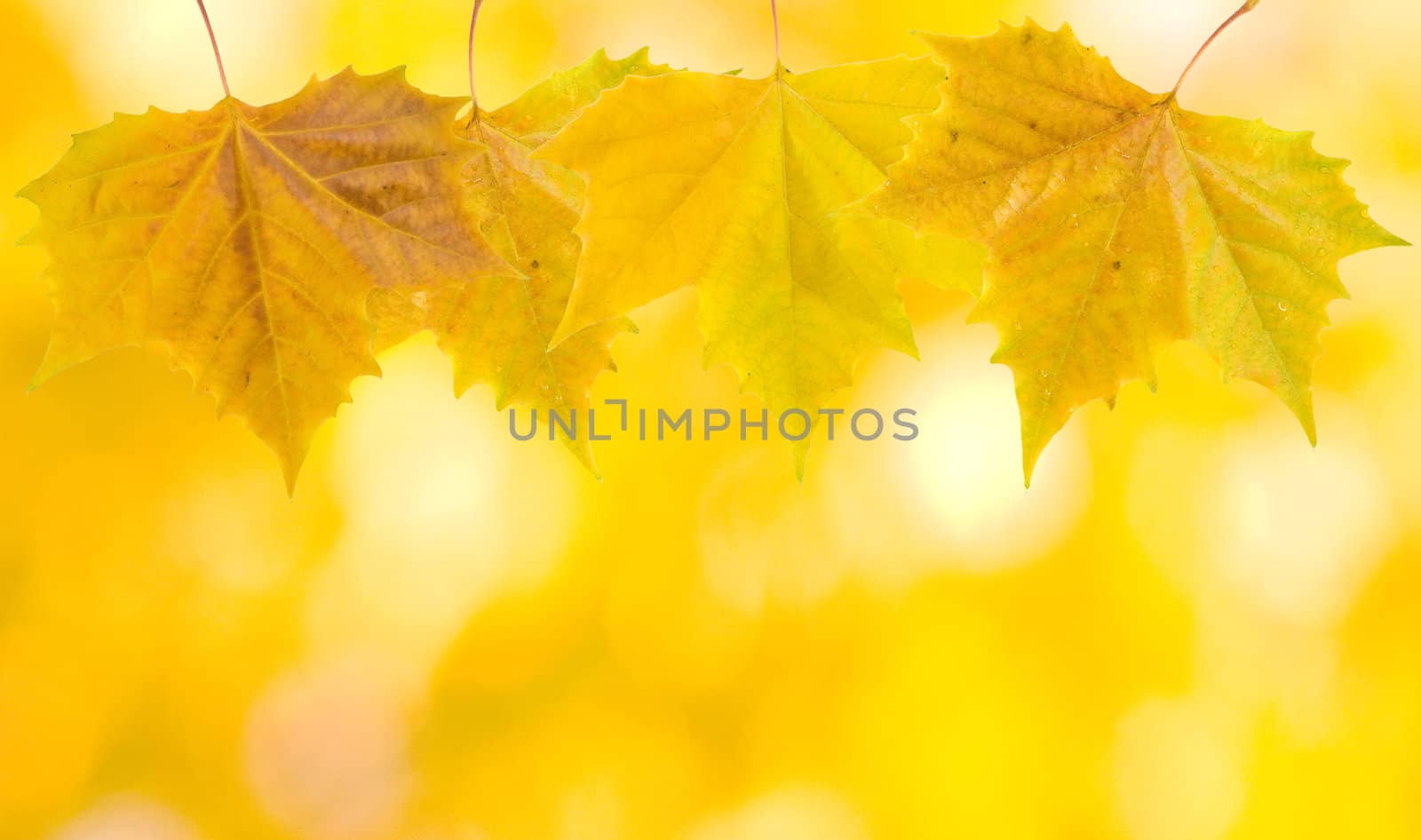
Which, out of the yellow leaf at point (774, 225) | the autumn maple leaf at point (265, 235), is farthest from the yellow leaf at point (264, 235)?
the yellow leaf at point (774, 225)

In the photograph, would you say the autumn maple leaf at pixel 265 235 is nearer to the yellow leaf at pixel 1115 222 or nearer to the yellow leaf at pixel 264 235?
the yellow leaf at pixel 264 235

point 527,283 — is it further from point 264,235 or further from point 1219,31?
point 1219,31

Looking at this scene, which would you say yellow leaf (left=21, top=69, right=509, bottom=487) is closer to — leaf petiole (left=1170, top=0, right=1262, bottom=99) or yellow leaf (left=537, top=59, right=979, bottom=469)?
yellow leaf (left=537, top=59, right=979, bottom=469)

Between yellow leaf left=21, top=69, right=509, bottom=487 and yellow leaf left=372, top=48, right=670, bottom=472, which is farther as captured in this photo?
yellow leaf left=372, top=48, right=670, bottom=472

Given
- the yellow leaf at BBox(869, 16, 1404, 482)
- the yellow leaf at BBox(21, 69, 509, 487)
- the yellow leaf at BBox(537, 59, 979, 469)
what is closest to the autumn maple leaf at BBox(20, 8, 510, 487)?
the yellow leaf at BBox(21, 69, 509, 487)

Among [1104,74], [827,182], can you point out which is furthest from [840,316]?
[1104,74]
